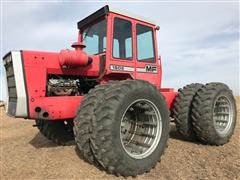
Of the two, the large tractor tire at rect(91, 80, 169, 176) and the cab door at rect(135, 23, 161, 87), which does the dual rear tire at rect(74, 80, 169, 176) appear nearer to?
the large tractor tire at rect(91, 80, 169, 176)

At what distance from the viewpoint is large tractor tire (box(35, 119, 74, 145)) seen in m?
6.09

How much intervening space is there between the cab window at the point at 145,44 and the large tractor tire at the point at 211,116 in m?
1.28

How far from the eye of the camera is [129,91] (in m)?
4.40

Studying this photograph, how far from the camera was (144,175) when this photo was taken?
4.33m

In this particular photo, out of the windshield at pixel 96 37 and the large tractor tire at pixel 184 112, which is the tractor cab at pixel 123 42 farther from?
the large tractor tire at pixel 184 112

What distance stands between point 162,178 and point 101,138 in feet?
3.62

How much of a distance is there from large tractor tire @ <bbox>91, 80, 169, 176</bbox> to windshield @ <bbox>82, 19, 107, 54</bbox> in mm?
1436

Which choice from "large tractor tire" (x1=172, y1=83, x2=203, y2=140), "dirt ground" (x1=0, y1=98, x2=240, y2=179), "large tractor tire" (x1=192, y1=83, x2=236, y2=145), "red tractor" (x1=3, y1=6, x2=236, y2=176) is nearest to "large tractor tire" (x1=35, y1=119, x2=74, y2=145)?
"red tractor" (x1=3, y1=6, x2=236, y2=176)

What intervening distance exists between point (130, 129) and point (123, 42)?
1.71 m

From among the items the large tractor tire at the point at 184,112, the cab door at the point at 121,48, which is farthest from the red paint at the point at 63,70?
the large tractor tire at the point at 184,112

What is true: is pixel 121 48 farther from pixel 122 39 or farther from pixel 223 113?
pixel 223 113

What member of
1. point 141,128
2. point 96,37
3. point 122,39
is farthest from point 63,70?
point 141,128

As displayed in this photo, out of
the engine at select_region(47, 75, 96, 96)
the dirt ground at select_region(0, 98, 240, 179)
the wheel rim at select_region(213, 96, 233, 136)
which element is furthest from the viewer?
the wheel rim at select_region(213, 96, 233, 136)

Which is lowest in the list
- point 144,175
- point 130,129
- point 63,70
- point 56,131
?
point 144,175
